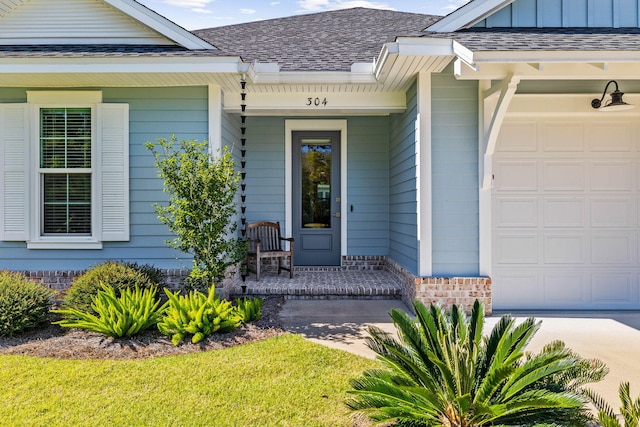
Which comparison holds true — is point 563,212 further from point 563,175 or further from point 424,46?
point 424,46

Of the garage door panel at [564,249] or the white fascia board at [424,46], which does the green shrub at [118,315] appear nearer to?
the white fascia board at [424,46]

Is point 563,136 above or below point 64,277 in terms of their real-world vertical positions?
above

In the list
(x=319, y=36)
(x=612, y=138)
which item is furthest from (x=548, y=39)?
(x=319, y=36)

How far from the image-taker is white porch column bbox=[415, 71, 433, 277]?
16.2 ft

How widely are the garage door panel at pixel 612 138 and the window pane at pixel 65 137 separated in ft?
20.3

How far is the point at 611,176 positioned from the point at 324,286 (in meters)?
3.84

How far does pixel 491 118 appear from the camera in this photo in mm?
4781

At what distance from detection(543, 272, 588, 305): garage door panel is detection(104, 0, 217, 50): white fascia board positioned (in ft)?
16.7

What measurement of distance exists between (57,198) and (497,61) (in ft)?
17.4

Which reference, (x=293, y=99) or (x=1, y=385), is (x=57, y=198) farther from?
(x=293, y=99)

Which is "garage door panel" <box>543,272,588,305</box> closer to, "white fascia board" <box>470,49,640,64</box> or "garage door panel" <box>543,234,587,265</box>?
"garage door panel" <box>543,234,587,265</box>

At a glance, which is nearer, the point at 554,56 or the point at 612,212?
the point at 554,56

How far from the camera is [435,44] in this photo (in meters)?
4.41

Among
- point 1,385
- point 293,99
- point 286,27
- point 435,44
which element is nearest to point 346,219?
point 293,99
